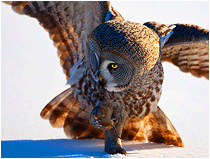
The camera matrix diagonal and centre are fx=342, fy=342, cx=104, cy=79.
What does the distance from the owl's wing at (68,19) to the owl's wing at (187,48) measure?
2.39 ft

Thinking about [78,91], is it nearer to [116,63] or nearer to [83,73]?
[83,73]

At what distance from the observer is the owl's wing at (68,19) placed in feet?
14.8

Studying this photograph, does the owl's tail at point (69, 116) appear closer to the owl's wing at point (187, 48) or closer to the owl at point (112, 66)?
the owl at point (112, 66)

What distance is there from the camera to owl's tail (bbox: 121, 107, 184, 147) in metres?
4.55

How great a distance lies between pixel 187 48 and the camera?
4941 mm

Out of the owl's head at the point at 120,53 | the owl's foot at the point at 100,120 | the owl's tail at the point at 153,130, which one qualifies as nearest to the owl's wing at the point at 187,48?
the owl's head at the point at 120,53

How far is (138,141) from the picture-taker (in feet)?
15.2

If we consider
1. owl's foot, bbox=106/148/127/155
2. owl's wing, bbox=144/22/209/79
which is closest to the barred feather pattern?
owl's wing, bbox=144/22/209/79

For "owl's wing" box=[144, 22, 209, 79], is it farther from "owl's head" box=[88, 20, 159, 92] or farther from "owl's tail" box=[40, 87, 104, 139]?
"owl's tail" box=[40, 87, 104, 139]

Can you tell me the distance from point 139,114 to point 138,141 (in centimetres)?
59

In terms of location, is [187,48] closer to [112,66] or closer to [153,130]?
[153,130]

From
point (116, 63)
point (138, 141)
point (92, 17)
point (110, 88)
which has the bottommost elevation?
point (138, 141)

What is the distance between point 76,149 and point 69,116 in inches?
33.9

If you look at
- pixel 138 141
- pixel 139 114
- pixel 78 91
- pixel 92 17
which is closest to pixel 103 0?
pixel 92 17
